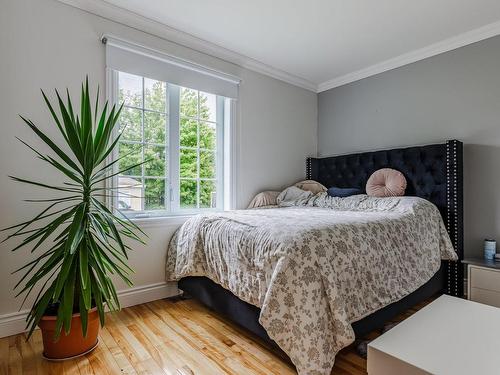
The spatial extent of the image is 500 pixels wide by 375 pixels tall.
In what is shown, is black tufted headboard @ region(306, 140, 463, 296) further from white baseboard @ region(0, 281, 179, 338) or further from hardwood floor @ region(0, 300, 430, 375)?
white baseboard @ region(0, 281, 179, 338)

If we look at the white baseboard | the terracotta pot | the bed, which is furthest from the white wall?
the bed

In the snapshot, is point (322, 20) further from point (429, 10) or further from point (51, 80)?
point (51, 80)

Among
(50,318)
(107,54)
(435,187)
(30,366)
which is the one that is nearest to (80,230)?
(50,318)

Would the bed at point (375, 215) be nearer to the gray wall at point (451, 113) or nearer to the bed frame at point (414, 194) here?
the bed frame at point (414, 194)

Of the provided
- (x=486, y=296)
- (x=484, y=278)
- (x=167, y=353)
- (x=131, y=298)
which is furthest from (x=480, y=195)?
(x=131, y=298)

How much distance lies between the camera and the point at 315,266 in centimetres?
141

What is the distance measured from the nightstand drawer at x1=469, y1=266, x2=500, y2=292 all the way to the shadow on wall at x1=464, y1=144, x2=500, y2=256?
1.33 feet

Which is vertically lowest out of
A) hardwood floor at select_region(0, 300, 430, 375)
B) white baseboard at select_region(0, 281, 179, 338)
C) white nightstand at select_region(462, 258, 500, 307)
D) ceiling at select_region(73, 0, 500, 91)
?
hardwood floor at select_region(0, 300, 430, 375)

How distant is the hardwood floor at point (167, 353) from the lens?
1.55 metres

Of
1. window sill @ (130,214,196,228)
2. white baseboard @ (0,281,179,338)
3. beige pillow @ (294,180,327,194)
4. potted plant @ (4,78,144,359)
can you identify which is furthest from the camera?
beige pillow @ (294,180,327,194)

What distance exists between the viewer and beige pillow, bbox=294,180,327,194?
11.5ft

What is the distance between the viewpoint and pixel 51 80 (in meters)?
2.10

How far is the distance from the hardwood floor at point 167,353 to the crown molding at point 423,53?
2.58 meters

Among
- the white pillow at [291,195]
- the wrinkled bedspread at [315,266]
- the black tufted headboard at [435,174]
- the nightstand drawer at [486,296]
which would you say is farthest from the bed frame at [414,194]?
the white pillow at [291,195]
